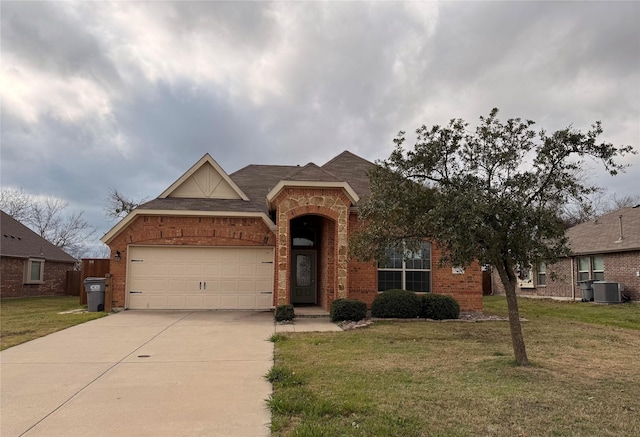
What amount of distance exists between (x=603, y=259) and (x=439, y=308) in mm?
13012

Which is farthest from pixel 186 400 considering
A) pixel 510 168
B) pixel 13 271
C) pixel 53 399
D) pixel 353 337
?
pixel 13 271

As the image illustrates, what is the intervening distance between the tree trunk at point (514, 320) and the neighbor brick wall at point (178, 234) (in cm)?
960

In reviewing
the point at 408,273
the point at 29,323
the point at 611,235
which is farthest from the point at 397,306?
the point at 611,235

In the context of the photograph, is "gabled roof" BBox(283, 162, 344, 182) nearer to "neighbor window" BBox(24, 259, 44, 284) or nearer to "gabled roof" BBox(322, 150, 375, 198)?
"gabled roof" BBox(322, 150, 375, 198)

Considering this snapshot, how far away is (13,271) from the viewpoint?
23.6m

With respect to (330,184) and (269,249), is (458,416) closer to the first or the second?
(330,184)

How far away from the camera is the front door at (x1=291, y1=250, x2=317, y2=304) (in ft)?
55.9

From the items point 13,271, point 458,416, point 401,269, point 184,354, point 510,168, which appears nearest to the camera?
point 458,416

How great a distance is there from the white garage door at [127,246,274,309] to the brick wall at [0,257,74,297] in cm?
1198

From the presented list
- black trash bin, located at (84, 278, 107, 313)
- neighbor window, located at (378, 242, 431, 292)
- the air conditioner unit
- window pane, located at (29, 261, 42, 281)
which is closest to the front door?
neighbor window, located at (378, 242, 431, 292)

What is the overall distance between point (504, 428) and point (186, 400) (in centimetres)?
371

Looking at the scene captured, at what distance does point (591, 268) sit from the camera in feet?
74.0

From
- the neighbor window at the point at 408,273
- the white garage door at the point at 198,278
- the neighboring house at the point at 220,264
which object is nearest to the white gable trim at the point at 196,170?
the neighboring house at the point at 220,264

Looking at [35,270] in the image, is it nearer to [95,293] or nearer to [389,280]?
[95,293]
